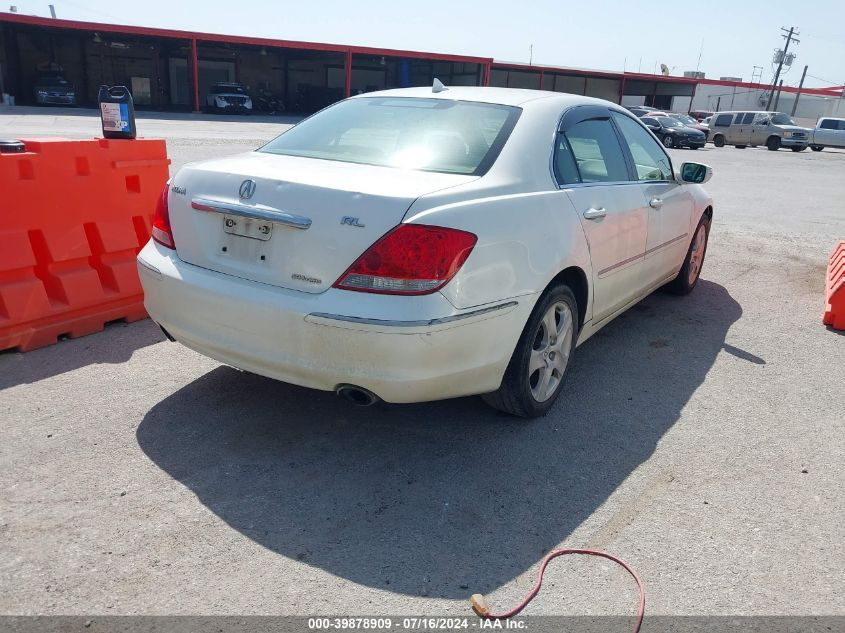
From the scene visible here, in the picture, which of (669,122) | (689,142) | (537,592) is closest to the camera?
(537,592)

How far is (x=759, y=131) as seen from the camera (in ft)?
113

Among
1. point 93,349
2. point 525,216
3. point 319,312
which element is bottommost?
point 93,349

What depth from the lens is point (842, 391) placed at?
4.41 m

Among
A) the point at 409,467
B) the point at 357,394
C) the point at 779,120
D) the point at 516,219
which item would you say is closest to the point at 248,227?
the point at 357,394

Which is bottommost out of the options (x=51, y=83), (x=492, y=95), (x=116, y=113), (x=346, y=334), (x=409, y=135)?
(x=51, y=83)

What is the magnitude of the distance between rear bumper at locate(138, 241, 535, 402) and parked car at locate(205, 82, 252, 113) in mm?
35607

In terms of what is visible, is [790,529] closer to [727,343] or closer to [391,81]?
[727,343]

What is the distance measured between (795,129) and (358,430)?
3653 centimetres

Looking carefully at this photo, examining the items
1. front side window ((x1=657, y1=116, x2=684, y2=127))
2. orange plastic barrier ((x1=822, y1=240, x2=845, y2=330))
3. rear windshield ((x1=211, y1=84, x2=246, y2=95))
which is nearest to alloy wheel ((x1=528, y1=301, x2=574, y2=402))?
orange plastic barrier ((x1=822, y1=240, x2=845, y2=330))

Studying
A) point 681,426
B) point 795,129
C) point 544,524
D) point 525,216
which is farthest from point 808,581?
point 795,129

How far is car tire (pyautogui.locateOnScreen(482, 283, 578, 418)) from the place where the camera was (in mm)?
3459

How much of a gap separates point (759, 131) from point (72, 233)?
36.2m

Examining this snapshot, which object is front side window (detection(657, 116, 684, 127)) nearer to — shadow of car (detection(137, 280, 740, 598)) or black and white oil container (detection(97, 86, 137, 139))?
shadow of car (detection(137, 280, 740, 598))

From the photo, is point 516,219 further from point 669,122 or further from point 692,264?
point 669,122
